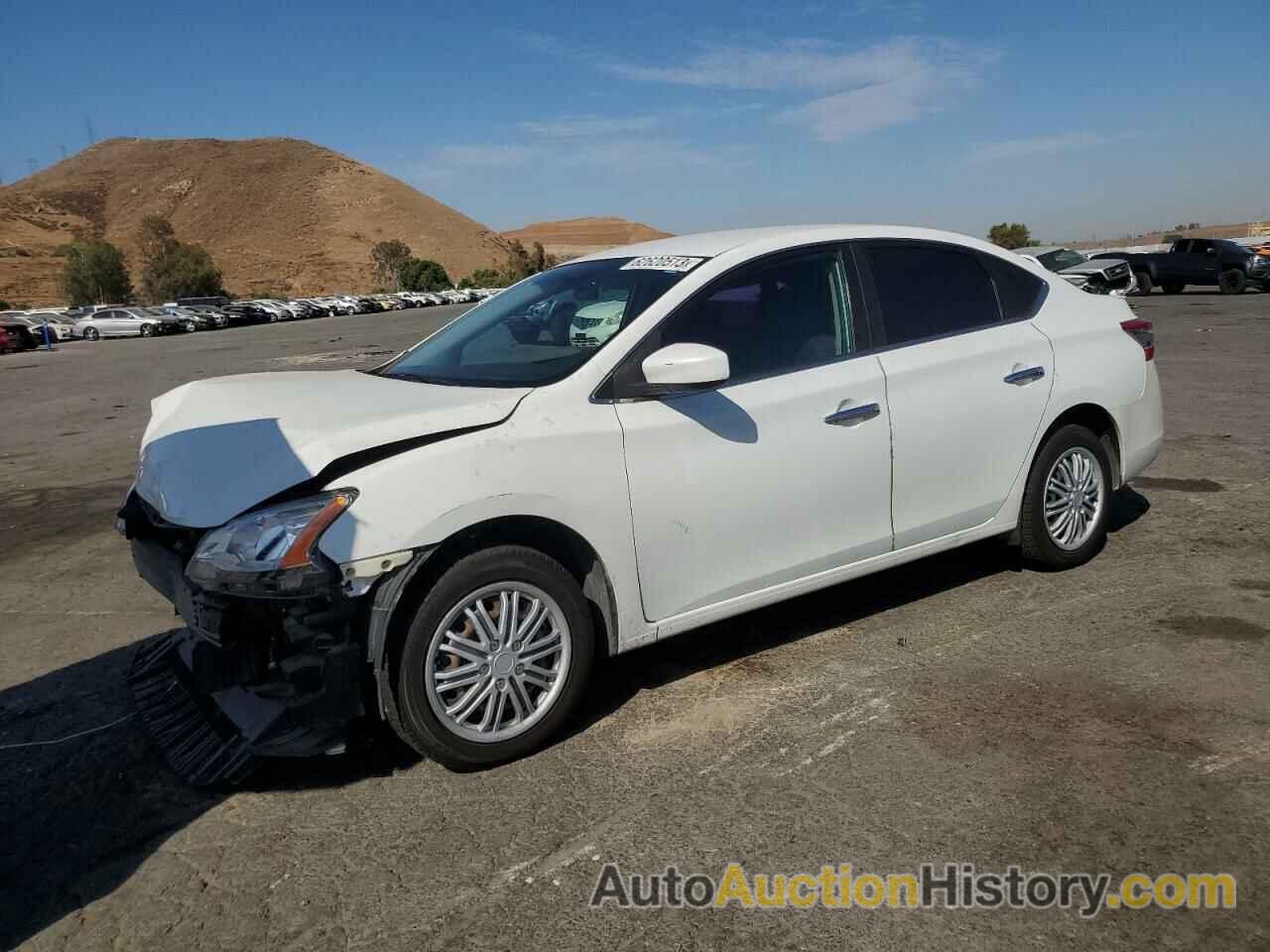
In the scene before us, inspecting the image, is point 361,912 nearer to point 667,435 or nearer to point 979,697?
point 667,435

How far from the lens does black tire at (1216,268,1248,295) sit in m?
27.8

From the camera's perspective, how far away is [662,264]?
418cm

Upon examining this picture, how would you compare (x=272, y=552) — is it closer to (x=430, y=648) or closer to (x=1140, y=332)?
(x=430, y=648)

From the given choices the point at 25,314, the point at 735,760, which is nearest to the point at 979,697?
the point at 735,760

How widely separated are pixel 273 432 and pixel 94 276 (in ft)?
284

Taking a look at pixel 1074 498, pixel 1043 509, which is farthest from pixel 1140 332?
pixel 1043 509

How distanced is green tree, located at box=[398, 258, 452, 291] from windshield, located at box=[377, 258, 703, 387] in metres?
98.4

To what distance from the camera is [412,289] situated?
329 feet

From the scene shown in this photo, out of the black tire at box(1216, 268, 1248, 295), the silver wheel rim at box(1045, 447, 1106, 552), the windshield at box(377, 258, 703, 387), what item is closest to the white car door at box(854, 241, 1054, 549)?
the silver wheel rim at box(1045, 447, 1106, 552)

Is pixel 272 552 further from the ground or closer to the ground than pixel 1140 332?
closer to the ground

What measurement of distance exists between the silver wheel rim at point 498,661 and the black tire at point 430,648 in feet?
0.07

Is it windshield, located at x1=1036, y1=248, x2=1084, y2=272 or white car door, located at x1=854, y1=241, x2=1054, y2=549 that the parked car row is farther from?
white car door, located at x1=854, y1=241, x2=1054, y2=549

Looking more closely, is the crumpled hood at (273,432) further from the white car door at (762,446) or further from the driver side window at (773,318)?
the driver side window at (773,318)

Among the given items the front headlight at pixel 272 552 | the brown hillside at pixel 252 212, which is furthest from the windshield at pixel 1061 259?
the brown hillside at pixel 252 212
